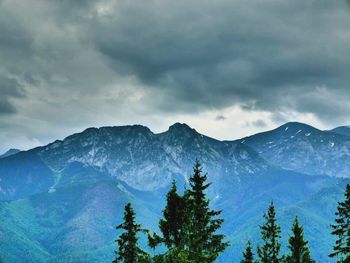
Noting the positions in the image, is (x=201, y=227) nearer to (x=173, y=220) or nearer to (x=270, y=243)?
(x=173, y=220)

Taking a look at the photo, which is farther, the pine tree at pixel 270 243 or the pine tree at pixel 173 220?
the pine tree at pixel 270 243

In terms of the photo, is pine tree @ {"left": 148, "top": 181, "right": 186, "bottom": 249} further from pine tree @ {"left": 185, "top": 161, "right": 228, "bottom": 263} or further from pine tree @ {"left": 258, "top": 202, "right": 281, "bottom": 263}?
pine tree @ {"left": 258, "top": 202, "right": 281, "bottom": 263}

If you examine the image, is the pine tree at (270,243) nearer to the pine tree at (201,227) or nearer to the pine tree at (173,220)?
the pine tree at (201,227)

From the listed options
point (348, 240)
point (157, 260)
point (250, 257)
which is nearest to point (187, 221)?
point (157, 260)

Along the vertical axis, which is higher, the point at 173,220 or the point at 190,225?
the point at 173,220

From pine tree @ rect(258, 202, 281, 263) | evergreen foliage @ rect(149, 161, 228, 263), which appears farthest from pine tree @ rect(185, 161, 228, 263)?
pine tree @ rect(258, 202, 281, 263)

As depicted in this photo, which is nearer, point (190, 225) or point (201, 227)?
point (190, 225)

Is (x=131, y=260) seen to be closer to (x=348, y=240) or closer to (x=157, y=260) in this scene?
(x=157, y=260)

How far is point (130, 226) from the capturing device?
44.3 metres

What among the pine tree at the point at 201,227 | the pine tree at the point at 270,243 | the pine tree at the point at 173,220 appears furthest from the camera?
the pine tree at the point at 270,243

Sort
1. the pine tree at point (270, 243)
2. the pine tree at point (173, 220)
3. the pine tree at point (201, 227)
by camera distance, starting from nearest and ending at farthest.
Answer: the pine tree at point (201, 227)
the pine tree at point (173, 220)
the pine tree at point (270, 243)

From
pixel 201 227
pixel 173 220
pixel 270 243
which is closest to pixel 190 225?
pixel 201 227

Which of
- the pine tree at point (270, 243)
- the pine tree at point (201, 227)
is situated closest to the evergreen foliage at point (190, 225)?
the pine tree at point (201, 227)

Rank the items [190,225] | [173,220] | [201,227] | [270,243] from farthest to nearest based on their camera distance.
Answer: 1. [270,243]
2. [173,220]
3. [201,227]
4. [190,225]
